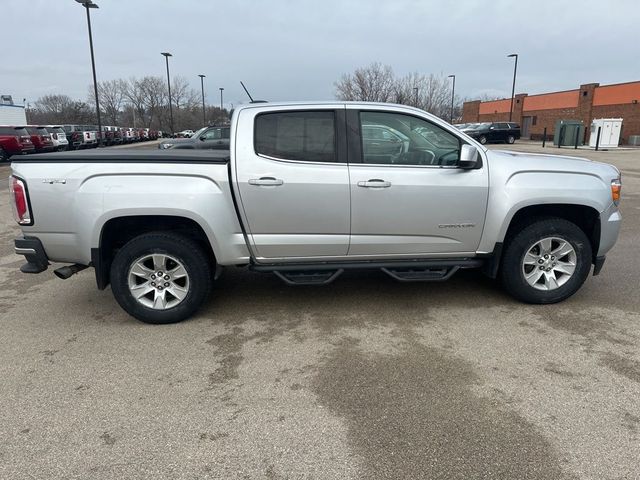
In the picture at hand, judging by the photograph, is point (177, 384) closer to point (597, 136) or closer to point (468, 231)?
point (468, 231)

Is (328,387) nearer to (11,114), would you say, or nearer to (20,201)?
(20,201)

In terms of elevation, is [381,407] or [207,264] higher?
[207,264]

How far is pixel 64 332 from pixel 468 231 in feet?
12.0

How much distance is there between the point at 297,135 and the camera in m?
4.22

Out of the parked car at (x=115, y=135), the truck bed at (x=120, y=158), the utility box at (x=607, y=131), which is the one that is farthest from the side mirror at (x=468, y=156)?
the parked car at (x=115, y=135)

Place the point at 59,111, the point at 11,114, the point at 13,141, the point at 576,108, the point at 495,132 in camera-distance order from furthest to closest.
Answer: the point at 59,111 < the point at 11,114 < the point at 576,108 < the point at 495,132 < the point at 13,141

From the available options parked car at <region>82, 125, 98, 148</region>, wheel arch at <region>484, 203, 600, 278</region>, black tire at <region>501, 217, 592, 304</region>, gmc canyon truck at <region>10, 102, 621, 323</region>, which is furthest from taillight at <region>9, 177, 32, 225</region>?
parked car at <region>82, 125, 98, 148</region>

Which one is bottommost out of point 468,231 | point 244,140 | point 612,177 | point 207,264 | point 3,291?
point 3,291

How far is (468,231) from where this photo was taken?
14.3ft

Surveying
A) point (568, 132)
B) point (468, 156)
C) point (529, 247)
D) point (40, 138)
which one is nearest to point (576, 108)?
point (568, 132)

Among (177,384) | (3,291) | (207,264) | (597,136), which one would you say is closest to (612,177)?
(207,264)

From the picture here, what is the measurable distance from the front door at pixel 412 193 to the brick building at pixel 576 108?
41329 millimetres

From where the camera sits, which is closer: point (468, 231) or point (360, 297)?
point (468, 231)

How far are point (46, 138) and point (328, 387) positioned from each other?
26.1m
